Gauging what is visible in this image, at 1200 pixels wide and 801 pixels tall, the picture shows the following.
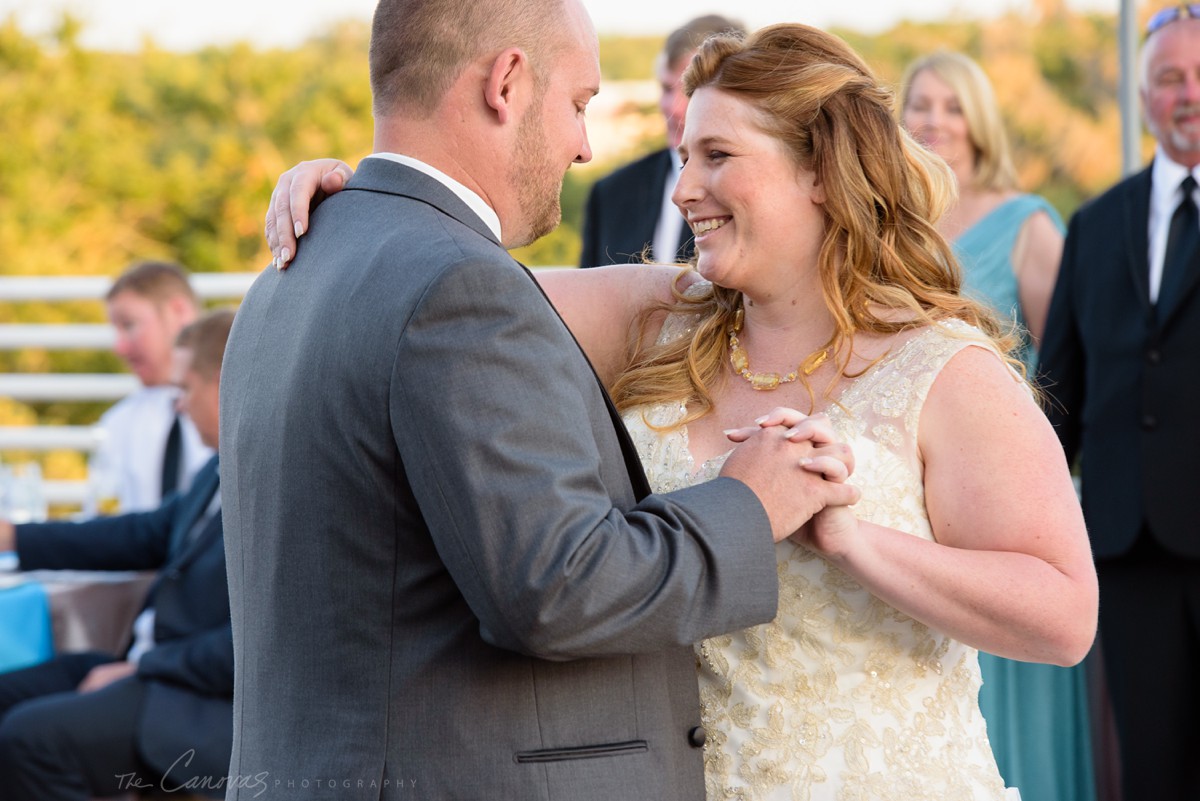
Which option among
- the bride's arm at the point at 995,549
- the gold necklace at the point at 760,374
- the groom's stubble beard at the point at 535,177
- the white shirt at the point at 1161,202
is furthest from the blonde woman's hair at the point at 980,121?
the groom's stubble beard at the point at 535,177

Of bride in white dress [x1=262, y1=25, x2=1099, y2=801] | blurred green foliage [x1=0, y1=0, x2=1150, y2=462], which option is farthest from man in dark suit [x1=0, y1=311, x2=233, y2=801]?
blurred green foliage [x1=0, y1=0, x2=1150, y2=462]

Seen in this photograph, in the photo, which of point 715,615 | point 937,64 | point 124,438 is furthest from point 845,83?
point 124,438

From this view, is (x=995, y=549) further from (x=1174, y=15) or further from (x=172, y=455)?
(x=172, y=455)

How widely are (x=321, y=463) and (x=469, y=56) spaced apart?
60cm

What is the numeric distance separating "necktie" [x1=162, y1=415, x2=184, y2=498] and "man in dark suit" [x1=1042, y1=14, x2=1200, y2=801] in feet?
11.1

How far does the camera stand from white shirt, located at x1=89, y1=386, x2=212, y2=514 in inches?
227

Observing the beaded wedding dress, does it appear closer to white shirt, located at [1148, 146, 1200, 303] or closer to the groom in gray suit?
the groom in gray suit

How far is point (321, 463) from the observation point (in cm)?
176

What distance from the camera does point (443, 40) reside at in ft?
6.23

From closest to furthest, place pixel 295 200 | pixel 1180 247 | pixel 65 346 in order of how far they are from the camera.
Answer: pixel 295 200 → pixel 1180 247 → pixel 65 346

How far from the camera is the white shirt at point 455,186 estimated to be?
1.91 metres

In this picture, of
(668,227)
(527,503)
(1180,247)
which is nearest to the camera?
(527,503)

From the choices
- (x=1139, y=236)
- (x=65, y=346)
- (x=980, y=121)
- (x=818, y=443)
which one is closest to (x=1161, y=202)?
(x=1139, y=236)

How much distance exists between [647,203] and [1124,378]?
1.81 m
